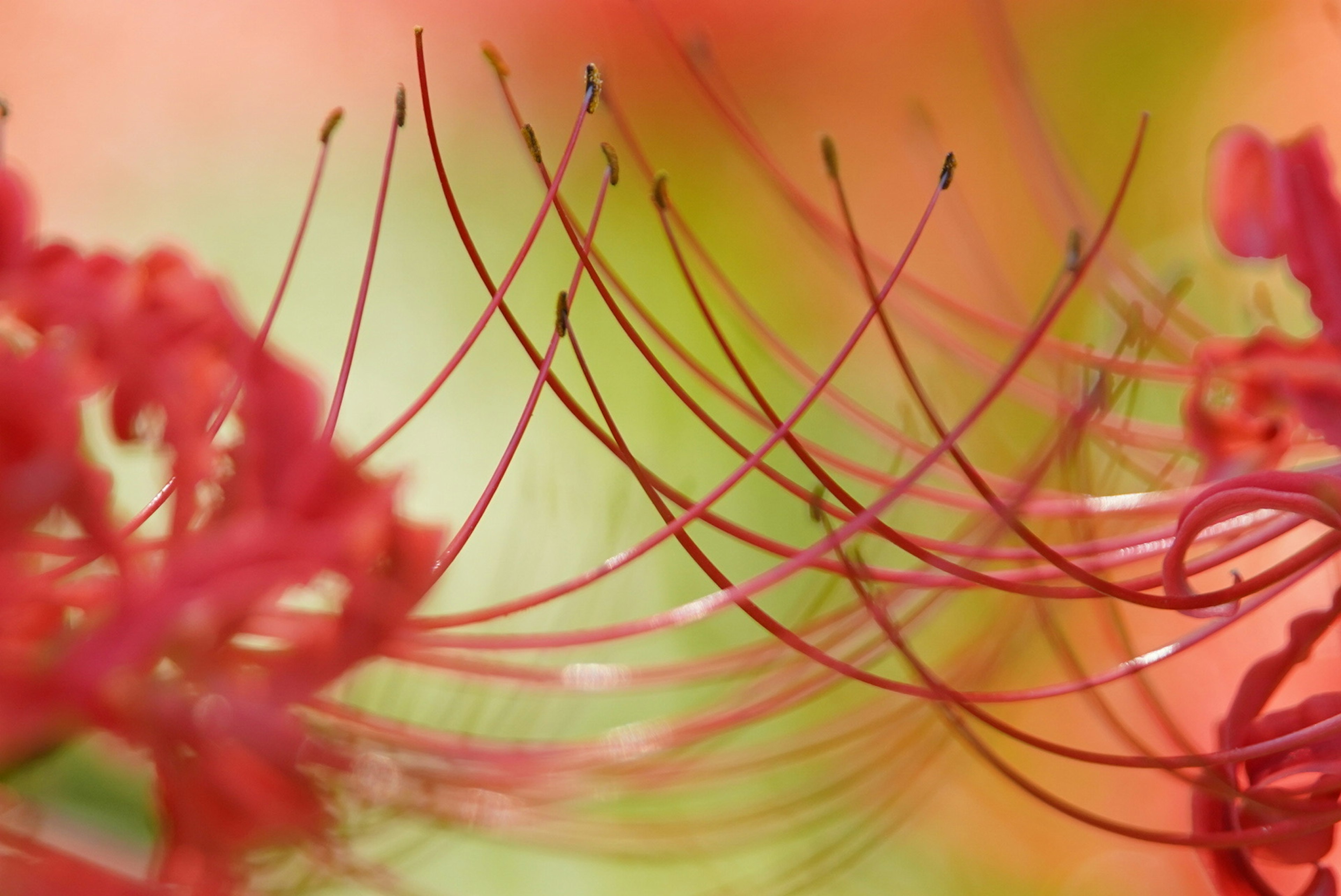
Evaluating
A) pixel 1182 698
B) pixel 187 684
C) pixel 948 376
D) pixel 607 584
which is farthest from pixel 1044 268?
pixel 187 684

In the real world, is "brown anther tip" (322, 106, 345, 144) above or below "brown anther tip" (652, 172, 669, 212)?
above

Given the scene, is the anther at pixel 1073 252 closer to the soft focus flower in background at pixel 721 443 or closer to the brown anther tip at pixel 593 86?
Answer: the soft focus flower in background at pixel 721 443

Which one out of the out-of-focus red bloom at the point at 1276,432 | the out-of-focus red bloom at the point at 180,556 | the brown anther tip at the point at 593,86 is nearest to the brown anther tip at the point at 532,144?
the brown anther tip at the point at 593,86

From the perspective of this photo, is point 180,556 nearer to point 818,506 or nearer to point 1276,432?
point 818,506

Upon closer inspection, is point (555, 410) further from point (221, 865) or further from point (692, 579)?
point (221, 865)

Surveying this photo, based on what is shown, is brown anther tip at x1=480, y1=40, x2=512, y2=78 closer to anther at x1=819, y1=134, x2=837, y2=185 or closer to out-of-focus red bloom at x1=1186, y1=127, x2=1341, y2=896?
anther at x1=819, y1=134, x2=837, y2=185

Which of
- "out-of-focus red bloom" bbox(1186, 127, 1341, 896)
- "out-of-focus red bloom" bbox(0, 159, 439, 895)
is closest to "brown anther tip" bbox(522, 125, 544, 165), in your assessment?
"out-of-focus red bloom" bbox(0, 159, 439, 895)
